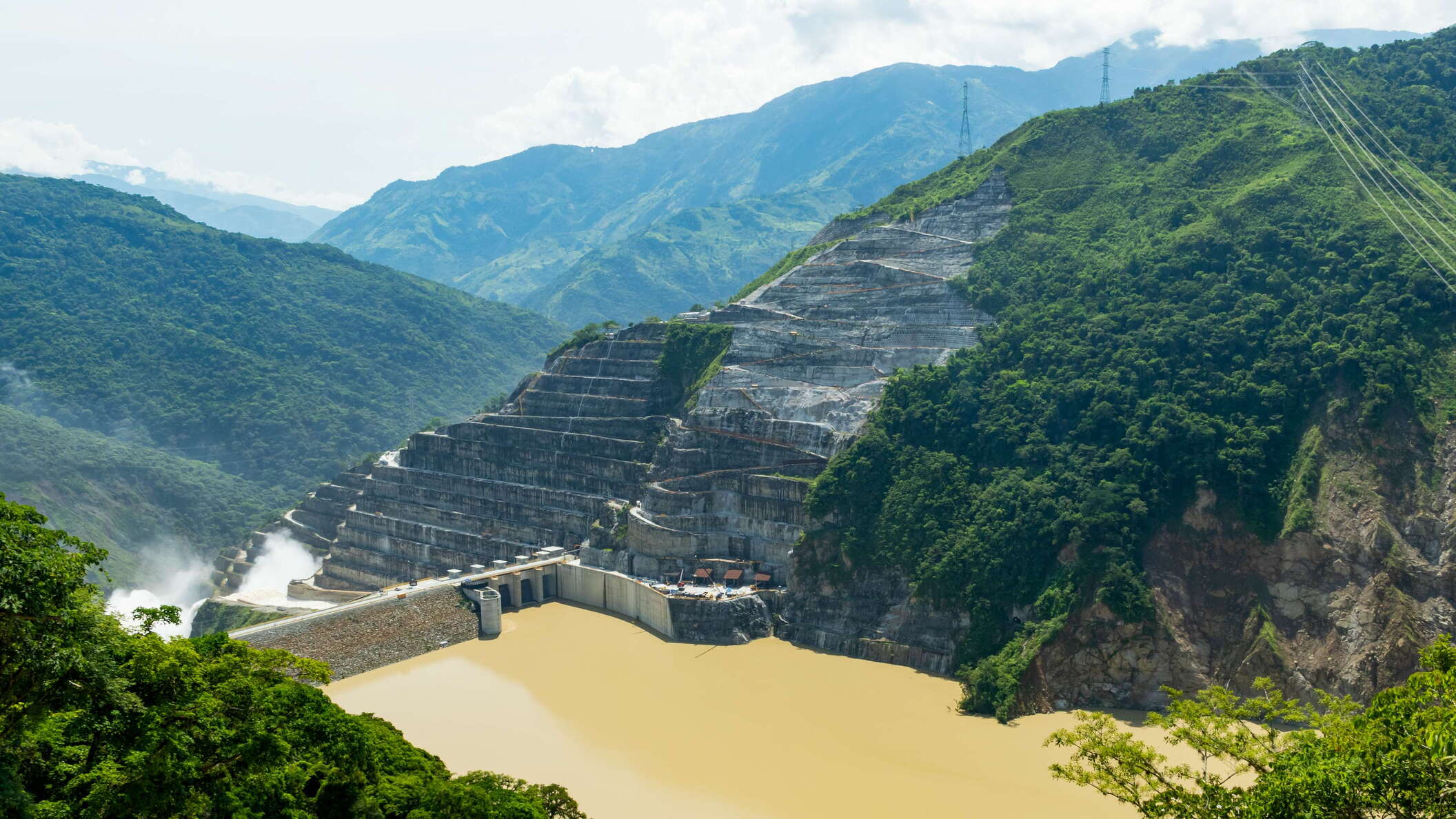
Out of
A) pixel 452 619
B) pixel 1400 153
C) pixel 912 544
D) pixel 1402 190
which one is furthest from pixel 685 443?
pixel 1400 153

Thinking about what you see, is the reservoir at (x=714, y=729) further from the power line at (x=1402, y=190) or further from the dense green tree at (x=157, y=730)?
the power line at (x=1402, y=190)

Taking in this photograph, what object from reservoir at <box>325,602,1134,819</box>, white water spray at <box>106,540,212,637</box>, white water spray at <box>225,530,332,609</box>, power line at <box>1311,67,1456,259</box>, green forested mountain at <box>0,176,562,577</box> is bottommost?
white water spray at <box>106,540,212,637</box>

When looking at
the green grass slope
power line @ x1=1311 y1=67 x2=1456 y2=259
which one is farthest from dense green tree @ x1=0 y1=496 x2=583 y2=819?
the green grass slope

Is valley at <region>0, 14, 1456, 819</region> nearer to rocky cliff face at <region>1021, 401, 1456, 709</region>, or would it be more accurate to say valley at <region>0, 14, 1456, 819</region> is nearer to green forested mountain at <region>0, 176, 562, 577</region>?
rocky cliff face at <region>1021, 401, 1456, 709</region>

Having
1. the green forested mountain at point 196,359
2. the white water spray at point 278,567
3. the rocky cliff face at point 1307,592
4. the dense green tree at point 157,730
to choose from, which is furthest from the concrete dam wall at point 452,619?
the green forested mountain at point 196,359

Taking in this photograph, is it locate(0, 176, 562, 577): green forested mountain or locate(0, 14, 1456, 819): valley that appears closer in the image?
locate(0, 14, 1456, 819): valley
